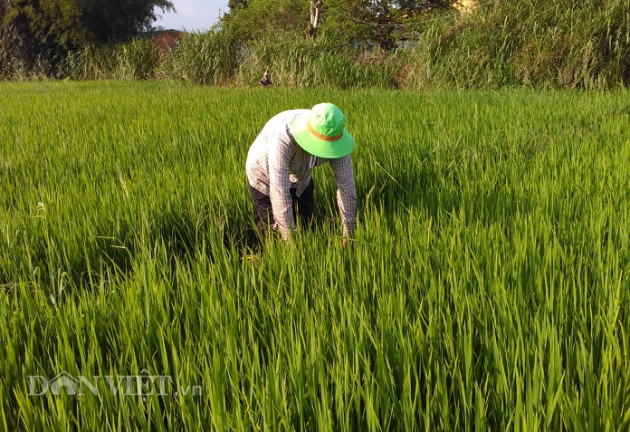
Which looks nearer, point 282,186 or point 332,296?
point 332,296

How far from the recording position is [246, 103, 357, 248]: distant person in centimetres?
158

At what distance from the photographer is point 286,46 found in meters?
9.36

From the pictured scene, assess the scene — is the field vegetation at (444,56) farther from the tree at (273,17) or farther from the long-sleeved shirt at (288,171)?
the tree at (273,17)

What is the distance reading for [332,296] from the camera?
1.11m

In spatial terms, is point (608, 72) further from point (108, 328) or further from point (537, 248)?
point (108, 328)

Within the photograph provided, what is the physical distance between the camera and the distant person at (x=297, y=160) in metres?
1.58

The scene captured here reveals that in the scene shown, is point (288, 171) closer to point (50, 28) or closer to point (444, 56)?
point (444, 56)

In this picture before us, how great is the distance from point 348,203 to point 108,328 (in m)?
1.03

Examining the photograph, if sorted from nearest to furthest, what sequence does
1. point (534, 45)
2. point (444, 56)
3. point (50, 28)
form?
point (534, 45) → point (444, 56) → point (50, 28)

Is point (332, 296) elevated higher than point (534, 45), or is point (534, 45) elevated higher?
point (534, 45)

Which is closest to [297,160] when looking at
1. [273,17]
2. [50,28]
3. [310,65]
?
[310,65]

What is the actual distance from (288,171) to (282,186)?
8 centimetres

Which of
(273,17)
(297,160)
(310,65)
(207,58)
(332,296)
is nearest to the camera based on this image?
(332,296)

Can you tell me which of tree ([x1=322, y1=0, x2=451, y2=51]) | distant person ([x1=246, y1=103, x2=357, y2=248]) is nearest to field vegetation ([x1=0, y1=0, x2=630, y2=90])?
tree ([x1=322, y1=0, x2=451, y2=51])
